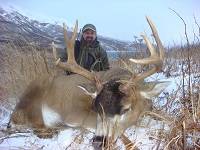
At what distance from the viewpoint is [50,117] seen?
21.2 ft

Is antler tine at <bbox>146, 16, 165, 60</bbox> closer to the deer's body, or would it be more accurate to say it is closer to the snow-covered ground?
the snow-covered ground

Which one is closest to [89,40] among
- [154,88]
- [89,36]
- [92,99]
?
[89,36]

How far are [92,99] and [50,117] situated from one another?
0.86 meters

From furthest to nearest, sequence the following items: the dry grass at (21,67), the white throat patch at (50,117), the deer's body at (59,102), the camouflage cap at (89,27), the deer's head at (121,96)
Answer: the dry grass at (21,67) → the camouflage cap at (89,27) → the white throat patch at (50,117) → the deer's body at (59,102) → the deer's head at (121,96)

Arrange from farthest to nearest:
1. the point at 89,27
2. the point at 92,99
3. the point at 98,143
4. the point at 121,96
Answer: the point at 89,27 → the point at 92,99 → the point at 121,96 → the point at 98,143

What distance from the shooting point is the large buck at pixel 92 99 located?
5262mm

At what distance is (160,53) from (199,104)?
4.57 ft

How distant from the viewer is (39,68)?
313 inches

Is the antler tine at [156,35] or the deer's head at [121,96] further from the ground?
the antler tine at [156,35]

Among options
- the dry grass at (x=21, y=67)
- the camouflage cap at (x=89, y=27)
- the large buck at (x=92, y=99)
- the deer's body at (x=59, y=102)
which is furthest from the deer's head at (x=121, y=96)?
the dry grass at (x=21, y=67)

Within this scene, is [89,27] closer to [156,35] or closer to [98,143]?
[156,35]

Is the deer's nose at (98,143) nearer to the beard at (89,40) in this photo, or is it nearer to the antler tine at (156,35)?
the antler tine at (156,35)

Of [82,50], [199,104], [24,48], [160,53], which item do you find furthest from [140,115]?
[24,48]

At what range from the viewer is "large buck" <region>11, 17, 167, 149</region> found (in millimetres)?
5262
